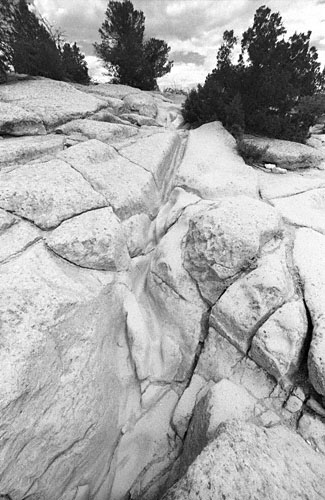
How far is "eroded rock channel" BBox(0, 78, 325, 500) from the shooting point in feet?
10.8

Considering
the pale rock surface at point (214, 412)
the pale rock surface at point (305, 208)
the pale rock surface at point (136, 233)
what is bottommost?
the pale rock surface at point (214, 412)

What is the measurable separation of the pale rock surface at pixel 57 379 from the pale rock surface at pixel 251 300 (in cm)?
198

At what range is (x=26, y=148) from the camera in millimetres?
5625

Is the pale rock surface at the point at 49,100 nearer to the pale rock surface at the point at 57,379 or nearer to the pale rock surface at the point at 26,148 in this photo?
the pale rock surface at the point at 26,148

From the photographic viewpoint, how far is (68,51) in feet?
44.6

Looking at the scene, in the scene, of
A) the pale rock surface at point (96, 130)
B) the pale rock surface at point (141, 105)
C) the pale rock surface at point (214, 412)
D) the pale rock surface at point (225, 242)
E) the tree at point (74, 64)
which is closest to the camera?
the pale rock surface at point (214, 412)

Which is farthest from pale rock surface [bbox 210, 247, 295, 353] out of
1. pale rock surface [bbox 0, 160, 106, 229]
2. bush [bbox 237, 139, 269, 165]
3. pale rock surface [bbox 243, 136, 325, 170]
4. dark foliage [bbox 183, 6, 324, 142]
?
dark foliage [bbox 183, 6, 324, 142]

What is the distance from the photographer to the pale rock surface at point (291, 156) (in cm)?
780

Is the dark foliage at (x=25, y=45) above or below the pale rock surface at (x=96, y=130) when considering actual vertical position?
above

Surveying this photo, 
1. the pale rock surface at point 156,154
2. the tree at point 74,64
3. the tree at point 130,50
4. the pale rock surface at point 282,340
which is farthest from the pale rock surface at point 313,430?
the tree at point 130,50

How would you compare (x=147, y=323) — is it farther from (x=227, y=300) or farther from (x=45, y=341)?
(x=45, y=341)

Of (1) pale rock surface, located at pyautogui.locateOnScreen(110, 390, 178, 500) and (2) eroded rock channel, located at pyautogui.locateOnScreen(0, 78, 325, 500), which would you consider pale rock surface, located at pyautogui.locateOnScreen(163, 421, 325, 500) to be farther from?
(1) pale rock surface, located at pyautogui.locateOnScreen(110, 390, 178, 500)

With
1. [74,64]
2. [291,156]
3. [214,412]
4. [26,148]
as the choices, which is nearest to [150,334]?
[214,412]

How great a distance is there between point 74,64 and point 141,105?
5.53 m
